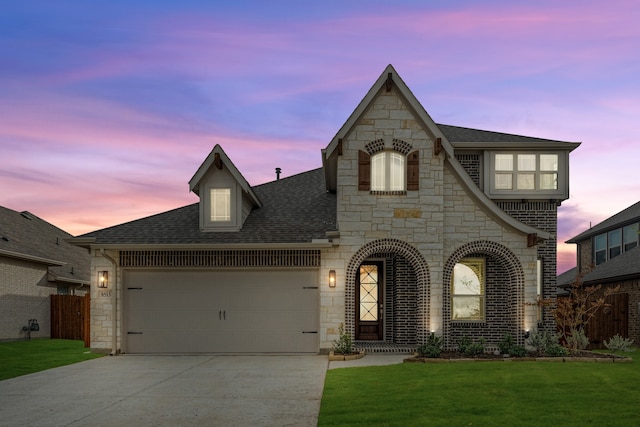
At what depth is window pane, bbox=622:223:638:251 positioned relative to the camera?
27373 millimetres

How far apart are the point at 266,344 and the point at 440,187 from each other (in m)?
6.84

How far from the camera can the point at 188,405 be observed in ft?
32.9

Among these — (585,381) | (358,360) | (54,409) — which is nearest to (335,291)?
(358,360)

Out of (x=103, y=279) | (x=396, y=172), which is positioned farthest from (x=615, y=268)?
(x=103, y=279)

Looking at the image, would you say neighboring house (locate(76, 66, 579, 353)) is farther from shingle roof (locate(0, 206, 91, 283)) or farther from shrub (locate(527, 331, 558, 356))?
shingle roof (locate(0, 206, 91, 283))

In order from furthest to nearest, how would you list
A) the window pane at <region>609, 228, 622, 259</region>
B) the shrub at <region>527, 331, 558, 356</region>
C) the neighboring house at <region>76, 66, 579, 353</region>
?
the window pane at <region>609, 228, 622, 259</region>, the neighboring house at <region>76, 66, 579, 353</region>, the shrub at <region>527, 331, 558, 356</region>

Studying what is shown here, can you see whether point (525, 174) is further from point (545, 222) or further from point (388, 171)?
point (388, 171)

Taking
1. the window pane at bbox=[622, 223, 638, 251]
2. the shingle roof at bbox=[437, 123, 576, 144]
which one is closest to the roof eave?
the shingle roof at bbox=[437, 123, 576, 144]

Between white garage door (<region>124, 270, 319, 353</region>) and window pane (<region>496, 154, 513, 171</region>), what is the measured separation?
7207 millimetres

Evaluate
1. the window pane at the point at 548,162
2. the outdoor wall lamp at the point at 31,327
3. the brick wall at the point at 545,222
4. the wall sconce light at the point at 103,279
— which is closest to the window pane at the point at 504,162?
the window pane at the point at 548,162

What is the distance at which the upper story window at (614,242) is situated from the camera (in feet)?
90.9

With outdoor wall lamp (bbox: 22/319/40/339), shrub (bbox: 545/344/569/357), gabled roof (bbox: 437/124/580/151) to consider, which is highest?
gabled roof (bbox: 437/124/580/151)

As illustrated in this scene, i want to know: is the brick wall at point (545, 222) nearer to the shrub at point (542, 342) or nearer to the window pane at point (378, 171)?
the shrub at point (542, 342)

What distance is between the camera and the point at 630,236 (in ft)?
91.7
